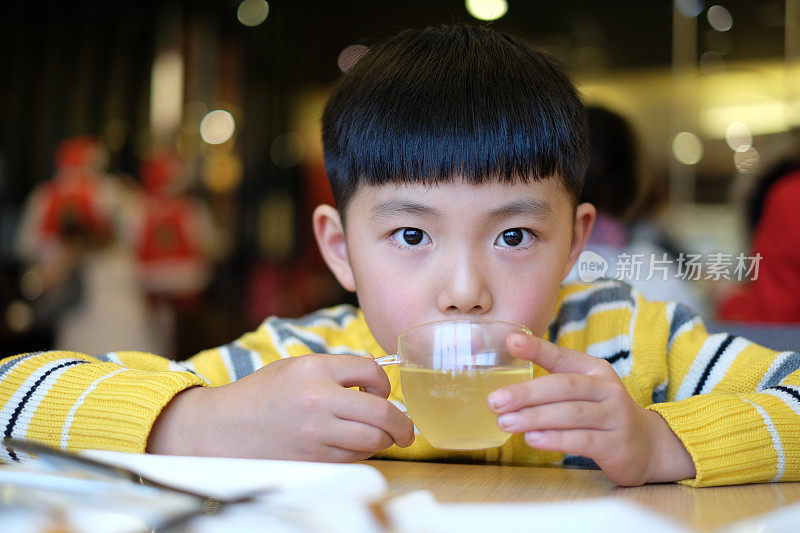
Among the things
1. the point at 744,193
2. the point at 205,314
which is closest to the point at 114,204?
the point at 205,314

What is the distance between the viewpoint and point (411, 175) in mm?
933

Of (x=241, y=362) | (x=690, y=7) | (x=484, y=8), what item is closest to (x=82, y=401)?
(x=241, y=362)

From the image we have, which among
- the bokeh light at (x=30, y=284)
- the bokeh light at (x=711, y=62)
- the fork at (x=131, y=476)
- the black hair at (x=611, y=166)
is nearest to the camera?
the fork at (x=131, y=476)

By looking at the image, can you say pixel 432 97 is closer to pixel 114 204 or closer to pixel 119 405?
pixel 119 405

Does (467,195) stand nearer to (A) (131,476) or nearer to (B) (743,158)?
(A) (131,476)

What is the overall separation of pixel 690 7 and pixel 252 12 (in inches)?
107

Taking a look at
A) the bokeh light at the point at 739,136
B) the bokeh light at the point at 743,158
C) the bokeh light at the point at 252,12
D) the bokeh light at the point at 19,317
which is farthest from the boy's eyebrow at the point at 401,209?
the bokeh light at the point at 252,12

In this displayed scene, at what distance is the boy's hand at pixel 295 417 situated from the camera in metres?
0.72

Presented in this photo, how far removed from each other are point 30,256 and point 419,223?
3.73 meters

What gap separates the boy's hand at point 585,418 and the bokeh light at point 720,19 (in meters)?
3.04

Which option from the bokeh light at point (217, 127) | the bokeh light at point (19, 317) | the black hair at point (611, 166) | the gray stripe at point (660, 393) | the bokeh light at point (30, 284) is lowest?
the bokeh light at point (19, 317)

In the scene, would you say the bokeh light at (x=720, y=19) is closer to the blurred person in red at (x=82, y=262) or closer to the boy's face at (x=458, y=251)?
the boy's face at (x=458, y=251)

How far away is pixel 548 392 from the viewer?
2.15ft

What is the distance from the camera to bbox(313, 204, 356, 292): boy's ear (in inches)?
44.2
